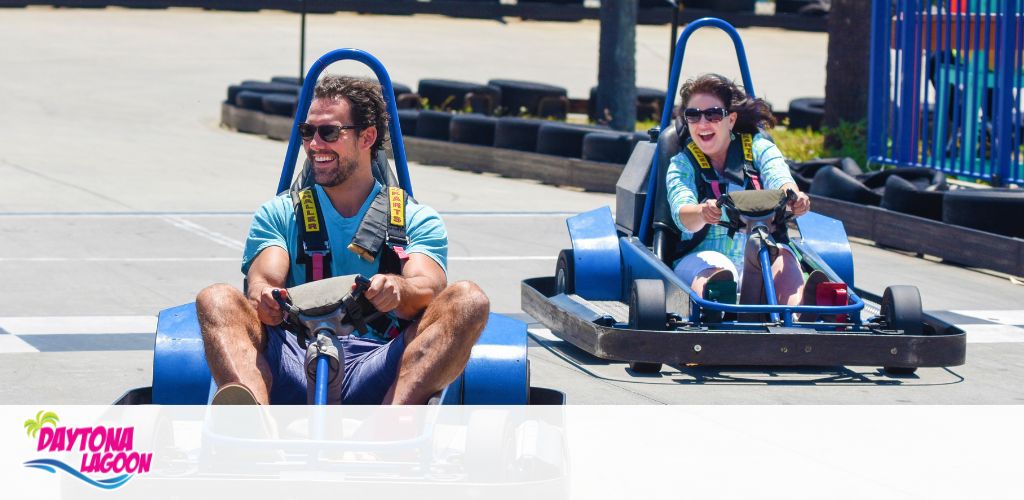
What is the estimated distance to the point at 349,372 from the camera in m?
4.34

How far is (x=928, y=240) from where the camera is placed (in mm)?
10070

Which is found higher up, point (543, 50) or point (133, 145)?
point (543, 50)

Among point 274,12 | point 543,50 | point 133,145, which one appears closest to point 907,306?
point 133,145

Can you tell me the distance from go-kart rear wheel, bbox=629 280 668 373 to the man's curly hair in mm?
1865

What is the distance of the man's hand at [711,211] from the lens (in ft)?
21.0

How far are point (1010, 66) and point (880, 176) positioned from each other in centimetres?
117

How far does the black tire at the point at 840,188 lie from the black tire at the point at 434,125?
4386 millimetres

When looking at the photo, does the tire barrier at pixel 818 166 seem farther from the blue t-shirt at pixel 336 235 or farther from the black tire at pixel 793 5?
the black tire at pixel 793 5

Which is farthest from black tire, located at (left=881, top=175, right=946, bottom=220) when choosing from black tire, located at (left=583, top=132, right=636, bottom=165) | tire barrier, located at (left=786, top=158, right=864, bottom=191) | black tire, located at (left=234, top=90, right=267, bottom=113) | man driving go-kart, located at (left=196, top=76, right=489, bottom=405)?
black tire, located at (left=234, top=90, right=267, bottom=113)

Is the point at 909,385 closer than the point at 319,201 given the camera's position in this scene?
No

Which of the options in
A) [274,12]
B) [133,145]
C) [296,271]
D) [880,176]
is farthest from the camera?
[274,12]

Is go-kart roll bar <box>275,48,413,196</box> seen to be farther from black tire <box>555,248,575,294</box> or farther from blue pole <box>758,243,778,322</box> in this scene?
black tire <box>555,248,575,294</box>

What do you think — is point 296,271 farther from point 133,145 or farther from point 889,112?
point 133,145

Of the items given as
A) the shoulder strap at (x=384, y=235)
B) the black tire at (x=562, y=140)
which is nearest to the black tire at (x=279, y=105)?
the black tire at (x=562, y=140)
